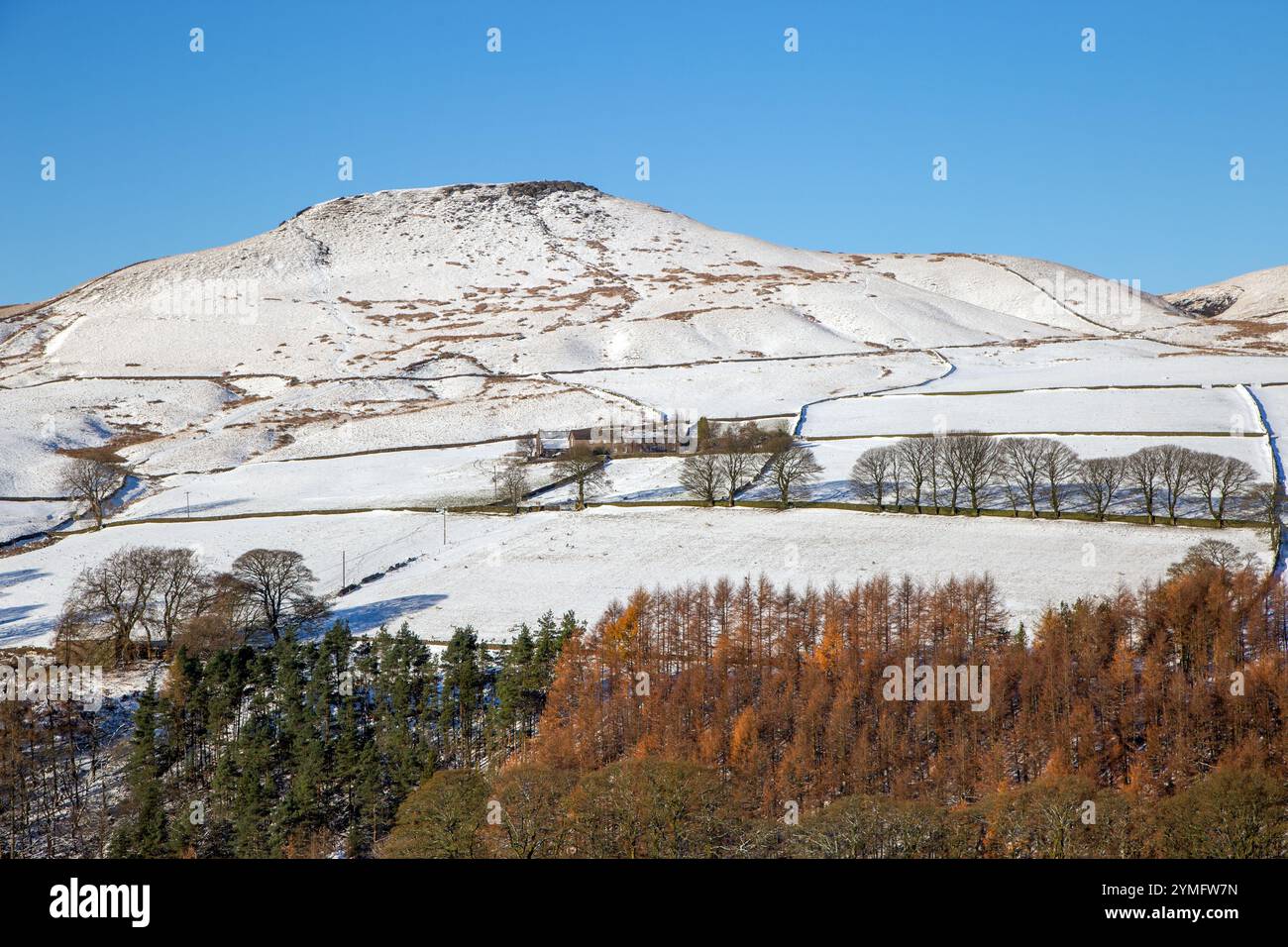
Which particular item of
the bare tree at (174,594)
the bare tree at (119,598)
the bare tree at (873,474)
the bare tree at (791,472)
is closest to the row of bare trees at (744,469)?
the bare tree at (791,472)

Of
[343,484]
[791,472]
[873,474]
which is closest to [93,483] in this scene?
[343,484]

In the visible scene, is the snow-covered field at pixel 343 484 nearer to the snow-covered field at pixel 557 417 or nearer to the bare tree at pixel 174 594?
the snow-covered field at pixel 557 417

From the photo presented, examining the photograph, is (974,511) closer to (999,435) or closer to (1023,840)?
(999,435)

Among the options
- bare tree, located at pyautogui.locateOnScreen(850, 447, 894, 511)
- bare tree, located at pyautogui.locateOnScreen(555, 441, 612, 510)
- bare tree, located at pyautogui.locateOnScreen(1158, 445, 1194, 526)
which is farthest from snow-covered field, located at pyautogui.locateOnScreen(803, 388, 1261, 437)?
bare tree, located at pyautogui.locateOnScreen(555, 441, 612, 510)

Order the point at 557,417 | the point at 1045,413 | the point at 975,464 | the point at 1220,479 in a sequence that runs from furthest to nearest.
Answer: the point at 557,417, the point at 1045,413, the point at 975,464, the point at 1220,479

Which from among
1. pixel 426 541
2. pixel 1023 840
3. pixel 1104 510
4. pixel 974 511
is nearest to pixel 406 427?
pixel 426 541

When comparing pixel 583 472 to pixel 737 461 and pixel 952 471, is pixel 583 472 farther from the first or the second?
pixel 952 471
